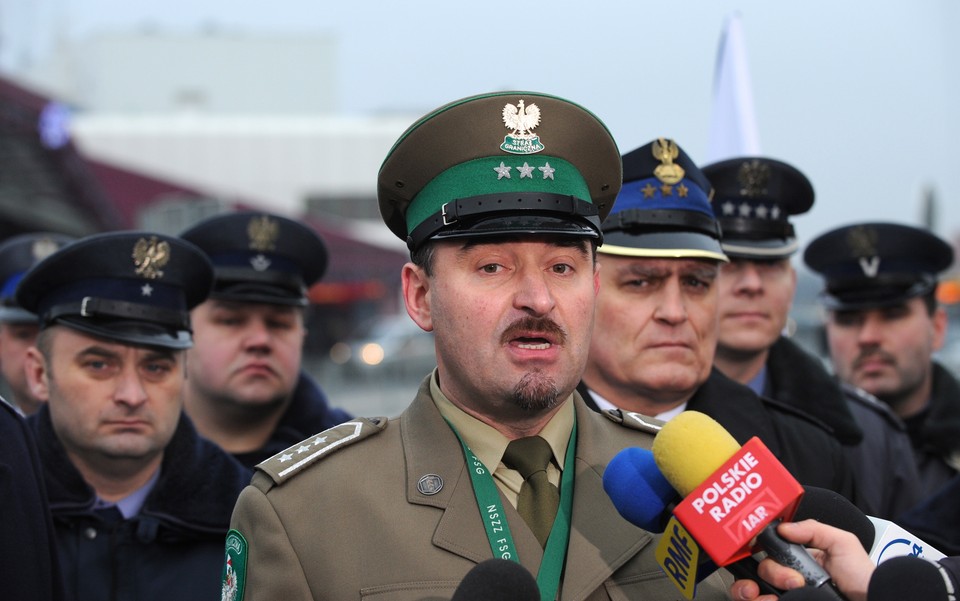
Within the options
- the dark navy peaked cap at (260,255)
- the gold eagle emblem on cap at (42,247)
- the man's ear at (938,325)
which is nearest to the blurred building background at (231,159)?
the gold eagle emblem on cap at (42,247)

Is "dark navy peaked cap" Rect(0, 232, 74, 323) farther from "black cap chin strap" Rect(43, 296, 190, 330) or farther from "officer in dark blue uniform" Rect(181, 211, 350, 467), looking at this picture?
"black cap chin strap" Rect(43, 296, 190, 330)

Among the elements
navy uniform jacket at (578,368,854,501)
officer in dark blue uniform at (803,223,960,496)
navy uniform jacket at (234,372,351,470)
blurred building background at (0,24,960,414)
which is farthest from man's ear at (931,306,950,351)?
blurred building background at (0,24,960,414)

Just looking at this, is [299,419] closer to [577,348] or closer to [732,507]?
[577,348]

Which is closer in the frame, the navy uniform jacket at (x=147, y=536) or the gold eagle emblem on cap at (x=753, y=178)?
the navy uniform jacket at (x=147, y=536)

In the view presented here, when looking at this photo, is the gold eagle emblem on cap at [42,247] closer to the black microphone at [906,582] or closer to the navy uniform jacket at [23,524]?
the navy uniform jacket at [23,524]

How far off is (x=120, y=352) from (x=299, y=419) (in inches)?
50.9

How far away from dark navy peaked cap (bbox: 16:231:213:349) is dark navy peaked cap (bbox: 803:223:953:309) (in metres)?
3.08

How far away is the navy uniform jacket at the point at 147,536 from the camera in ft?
11.7

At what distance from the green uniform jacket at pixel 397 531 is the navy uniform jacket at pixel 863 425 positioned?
6.30 feet

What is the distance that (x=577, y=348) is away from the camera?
2.48m

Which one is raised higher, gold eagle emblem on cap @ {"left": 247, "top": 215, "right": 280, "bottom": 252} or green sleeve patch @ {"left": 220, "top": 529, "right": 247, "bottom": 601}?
gold eagle emblem on cap @ {"left": 247, "top": 215, "right": 280, "bottom": 252}

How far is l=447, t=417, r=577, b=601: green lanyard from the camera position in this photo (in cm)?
235

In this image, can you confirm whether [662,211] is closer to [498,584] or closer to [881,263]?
[498,584]

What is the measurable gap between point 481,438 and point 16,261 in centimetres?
405
